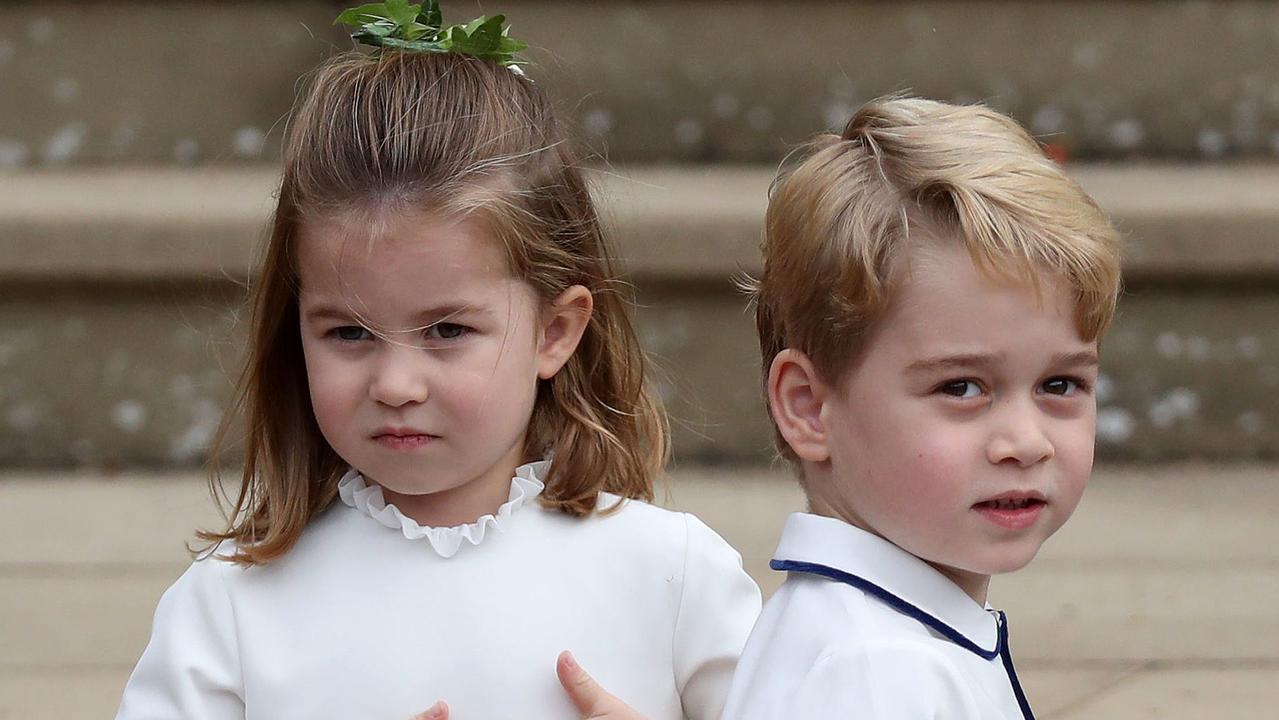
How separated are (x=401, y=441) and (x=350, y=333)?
140 mm

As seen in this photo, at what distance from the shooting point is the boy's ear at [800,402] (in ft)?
6.23

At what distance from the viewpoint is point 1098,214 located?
6.09 feet

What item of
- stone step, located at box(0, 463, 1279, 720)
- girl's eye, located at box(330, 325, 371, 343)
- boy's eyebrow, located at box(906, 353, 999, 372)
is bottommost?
stone step, located at box(0, 463, 1279, 720)

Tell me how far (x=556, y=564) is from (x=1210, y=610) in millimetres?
1984

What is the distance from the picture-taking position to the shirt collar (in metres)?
1.83

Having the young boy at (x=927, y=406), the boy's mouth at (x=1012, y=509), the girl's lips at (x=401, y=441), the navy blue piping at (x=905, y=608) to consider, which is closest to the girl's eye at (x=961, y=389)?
the young boy at (x=927, y=406)

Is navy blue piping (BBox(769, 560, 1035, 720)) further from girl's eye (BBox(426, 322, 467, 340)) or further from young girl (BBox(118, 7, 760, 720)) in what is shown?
girl's eye (BBox(426, 322, 467, 340))

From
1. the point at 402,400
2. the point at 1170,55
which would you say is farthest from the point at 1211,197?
the point at 402,400

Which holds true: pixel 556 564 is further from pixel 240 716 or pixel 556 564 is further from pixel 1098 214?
pixel 1098 214

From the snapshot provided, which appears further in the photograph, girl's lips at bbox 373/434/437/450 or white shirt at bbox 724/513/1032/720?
girl's lips at bbox 373/434/437/450

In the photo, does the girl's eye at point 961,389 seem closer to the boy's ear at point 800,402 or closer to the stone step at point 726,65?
the boy's ear at point 800,402

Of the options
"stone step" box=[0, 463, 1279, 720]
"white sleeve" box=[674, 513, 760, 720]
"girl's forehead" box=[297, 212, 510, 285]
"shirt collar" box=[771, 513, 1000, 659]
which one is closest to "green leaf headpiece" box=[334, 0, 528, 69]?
"girl's forehead" box=[297, 212, 510, 285]

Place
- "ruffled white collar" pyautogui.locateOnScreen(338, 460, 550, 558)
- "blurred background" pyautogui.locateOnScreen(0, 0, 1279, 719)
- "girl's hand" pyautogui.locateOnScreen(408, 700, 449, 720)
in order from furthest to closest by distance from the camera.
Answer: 1. "blurred background" pyautogui.locateOnScreen(0, 0, 1279, 719)
2. "ruffled white collar" pyautogui.locateOnScreen(338, 460, 550, 558)
3. "girl's hand" pyautogui.locateOnScreen(408, 700, 449, 720)

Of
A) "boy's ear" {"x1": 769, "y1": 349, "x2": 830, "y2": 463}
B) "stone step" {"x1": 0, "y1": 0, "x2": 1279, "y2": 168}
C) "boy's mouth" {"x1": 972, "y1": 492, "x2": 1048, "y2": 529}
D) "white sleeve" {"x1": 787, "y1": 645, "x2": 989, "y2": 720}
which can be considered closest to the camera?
"white sleeve" {"x1": 787, "y1": 645, "x2": 989, "y2": 720}
